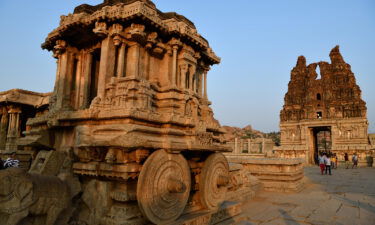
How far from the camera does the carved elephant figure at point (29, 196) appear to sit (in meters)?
3.15

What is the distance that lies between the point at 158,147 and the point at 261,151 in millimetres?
29160

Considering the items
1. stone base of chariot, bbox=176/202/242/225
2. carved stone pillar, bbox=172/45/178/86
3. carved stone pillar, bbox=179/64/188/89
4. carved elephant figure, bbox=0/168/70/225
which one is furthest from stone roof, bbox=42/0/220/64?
stone base of chariot, bbox=176/202/242/225

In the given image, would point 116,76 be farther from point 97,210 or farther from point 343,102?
point 343,102

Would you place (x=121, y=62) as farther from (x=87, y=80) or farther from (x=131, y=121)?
(x=131, y=121)

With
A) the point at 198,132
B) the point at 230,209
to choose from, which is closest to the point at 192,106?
the point at 198,132

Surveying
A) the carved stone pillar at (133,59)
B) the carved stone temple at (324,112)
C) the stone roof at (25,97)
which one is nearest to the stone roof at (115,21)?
the carved stone pillar at (133,59)

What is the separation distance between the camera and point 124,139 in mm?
3525

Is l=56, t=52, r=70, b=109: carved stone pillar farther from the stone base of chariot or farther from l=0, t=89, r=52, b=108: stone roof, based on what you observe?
l=0, t=89, r=52, b=108: stone roof

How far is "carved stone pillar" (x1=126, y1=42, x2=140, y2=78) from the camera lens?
19.3ft

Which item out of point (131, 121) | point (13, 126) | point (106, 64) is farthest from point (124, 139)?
point (13, 126)

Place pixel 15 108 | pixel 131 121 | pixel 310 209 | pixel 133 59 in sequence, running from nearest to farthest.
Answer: pixel 131 121
pixel 133 59
pixel 310 209
pixel 15 108

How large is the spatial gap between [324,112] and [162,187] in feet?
118

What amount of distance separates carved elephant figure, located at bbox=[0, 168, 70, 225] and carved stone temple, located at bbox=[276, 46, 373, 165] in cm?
3193

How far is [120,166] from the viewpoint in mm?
3619
